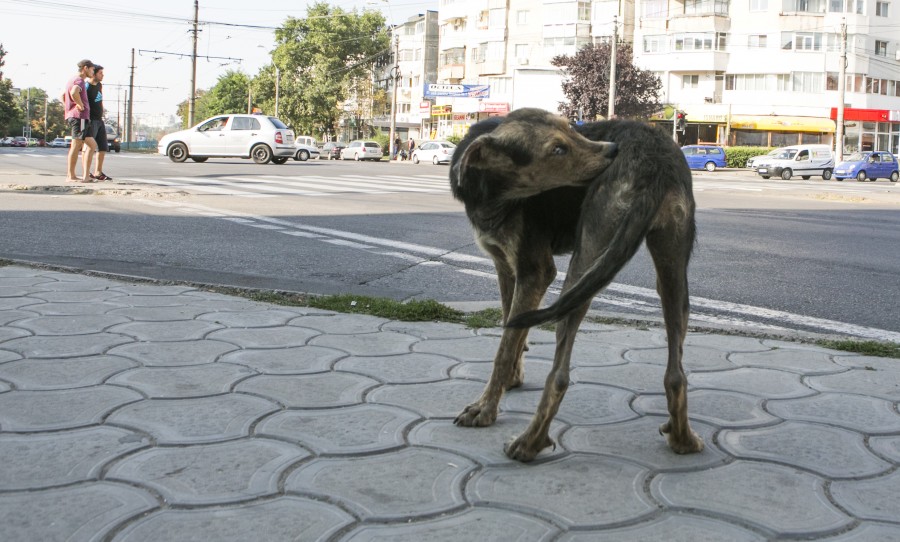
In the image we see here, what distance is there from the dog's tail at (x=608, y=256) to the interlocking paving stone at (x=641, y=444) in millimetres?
557

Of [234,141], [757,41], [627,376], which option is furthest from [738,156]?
[627,376]

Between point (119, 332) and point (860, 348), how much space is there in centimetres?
359

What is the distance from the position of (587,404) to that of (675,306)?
2.27 feet

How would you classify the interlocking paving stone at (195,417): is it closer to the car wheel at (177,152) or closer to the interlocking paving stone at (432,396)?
the interlocking paving stone at (432,396)

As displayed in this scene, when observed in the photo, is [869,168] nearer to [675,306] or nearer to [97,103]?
[97,103]

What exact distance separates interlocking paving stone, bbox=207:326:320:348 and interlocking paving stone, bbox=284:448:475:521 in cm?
154

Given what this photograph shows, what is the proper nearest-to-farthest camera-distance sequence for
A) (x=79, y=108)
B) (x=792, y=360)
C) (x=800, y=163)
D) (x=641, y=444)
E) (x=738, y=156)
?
(x=641, y=444) < (x=792, y=360) < (x=79, y=108) < (x=800, y=163) < (x=738, y=156)

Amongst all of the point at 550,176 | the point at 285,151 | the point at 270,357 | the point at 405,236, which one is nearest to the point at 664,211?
the point at 550,176

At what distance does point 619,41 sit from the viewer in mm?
62656

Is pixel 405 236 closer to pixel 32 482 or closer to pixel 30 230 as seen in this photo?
pixel 30 230

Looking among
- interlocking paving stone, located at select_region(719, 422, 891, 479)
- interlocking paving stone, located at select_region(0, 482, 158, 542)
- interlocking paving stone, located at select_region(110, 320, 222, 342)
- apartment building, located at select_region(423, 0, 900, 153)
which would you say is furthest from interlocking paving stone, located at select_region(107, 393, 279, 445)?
apartment building, located at select_region(423, 0, 900, 153)

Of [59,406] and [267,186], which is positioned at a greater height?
[267,186]

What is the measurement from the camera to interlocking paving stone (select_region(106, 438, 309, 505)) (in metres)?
2.27

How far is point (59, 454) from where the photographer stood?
2.52 meters
